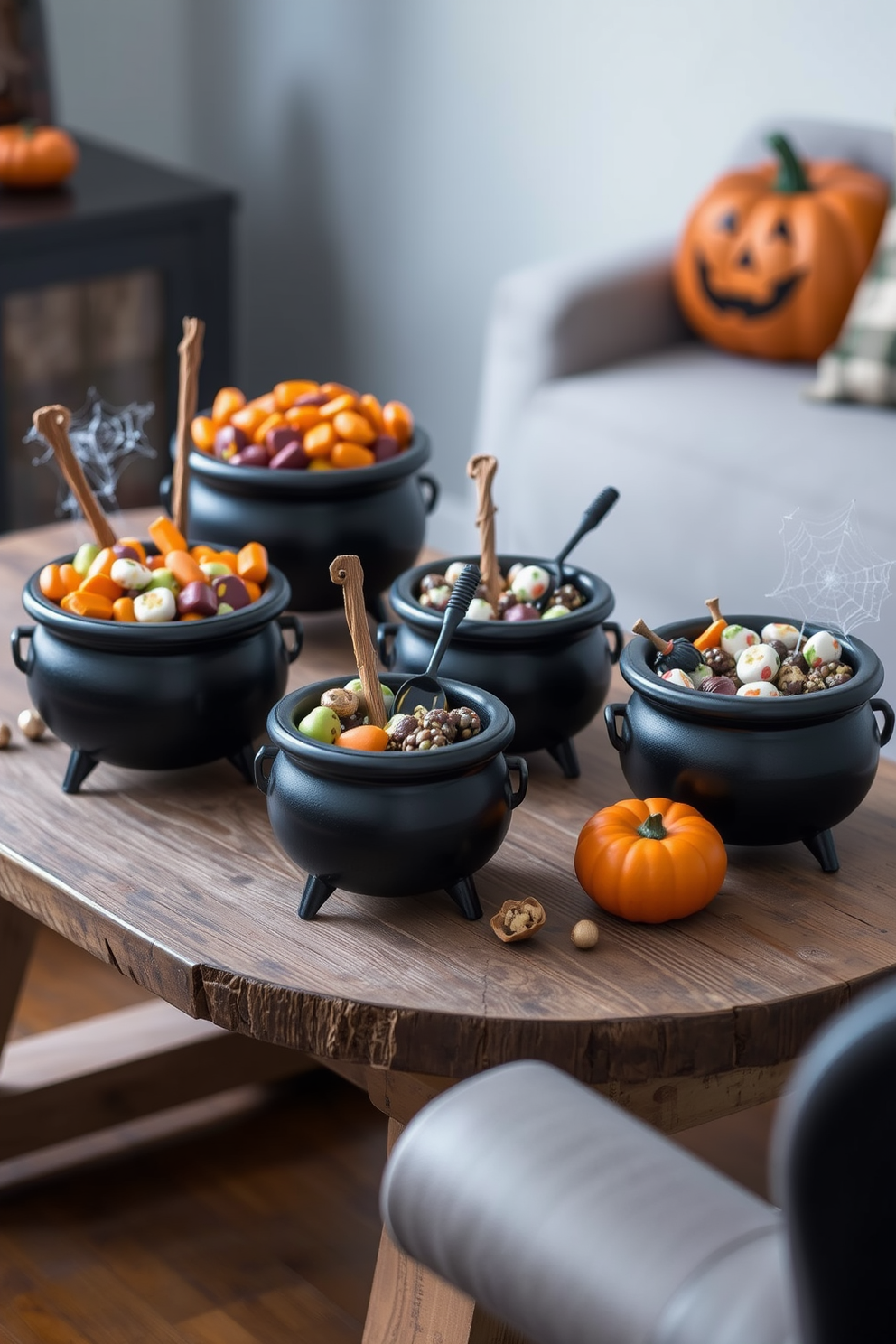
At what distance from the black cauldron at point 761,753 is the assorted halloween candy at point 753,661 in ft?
0.05

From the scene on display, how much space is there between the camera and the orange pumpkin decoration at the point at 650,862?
108cm

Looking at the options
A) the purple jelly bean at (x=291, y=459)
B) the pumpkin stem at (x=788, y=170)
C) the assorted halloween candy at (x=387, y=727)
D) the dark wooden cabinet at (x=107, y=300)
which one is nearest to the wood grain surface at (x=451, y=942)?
the assorted halloween candy at (x=387, y=727)

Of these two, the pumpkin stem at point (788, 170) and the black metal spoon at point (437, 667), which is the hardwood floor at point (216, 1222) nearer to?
the black metal spoon at point (437, 667)

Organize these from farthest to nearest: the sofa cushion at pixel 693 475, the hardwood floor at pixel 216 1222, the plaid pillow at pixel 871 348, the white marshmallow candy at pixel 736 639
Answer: the plaid pillow at pixel 871 348 → the sofa cushion at pixel 693 475 → the hardwood floor at pixel 216 1222 → the white marshmallow candy at pixel 736 639

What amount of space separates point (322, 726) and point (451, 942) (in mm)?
165

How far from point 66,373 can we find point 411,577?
1.87m

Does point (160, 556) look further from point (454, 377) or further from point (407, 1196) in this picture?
point (454, 377)

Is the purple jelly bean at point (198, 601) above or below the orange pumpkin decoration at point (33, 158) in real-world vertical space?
below

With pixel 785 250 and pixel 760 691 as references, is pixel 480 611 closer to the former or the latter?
pixel 760 691

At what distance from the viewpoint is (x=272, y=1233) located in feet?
5.29

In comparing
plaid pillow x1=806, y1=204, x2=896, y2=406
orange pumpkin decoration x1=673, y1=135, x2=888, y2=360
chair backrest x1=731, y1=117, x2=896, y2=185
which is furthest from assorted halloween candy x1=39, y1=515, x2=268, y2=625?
chair backrest x1=731, y1=117, x2=896, y2=185

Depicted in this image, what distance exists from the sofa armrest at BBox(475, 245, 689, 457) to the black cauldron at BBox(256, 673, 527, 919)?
161cm

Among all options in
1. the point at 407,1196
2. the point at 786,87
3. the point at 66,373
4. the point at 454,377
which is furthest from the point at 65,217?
the point at 407,1196

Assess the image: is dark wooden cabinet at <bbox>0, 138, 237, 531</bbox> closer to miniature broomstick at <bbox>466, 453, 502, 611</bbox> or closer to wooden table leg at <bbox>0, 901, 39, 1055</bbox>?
wooden table leg at <bbox>0, 901, 39, 1055</bbox>
